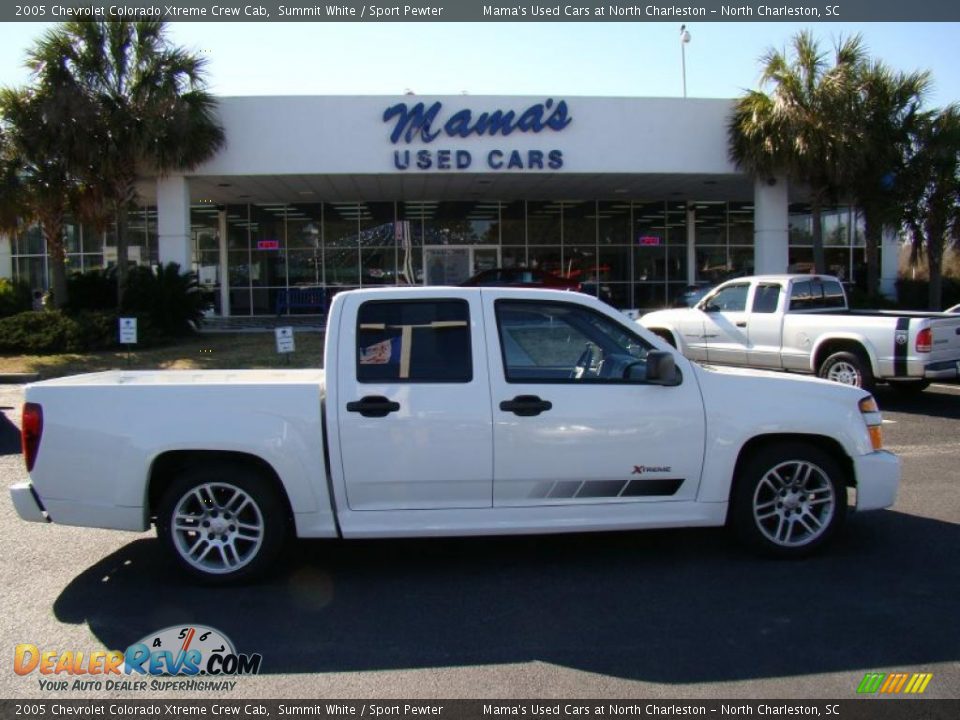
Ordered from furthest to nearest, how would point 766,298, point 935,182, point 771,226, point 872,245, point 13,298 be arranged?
point 13,298 < point 872,245 < point 771,226 < point 935,182 < point 766,298

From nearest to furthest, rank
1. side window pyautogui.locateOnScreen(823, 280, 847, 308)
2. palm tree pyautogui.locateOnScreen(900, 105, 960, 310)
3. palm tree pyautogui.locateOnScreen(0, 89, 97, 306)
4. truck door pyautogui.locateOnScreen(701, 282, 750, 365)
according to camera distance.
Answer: side window pyautogui.locateOnScreen(823, 280, 847, 308), truck door pyautogui.locateOnScreen(701, 282, 750, 365), palm tree pyautogui.locateOnScreen(0, 89, 97, 306), palm tree pyautogui.locateOnScreen(900, 105, 960, 310)

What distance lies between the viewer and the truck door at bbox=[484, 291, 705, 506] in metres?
4.91

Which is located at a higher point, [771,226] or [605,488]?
[771,226]

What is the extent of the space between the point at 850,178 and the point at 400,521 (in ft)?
62.8

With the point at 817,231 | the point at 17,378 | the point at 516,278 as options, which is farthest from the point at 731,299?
the point at 17,378

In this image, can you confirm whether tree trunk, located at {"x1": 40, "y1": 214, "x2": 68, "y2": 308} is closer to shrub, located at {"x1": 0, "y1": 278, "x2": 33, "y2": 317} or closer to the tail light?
shrub, located at {"x1": 0, "y1": 278, "x2": 33, "y2": 317}

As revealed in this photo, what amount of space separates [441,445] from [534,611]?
1068 millimetres

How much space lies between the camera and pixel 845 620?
4348mm

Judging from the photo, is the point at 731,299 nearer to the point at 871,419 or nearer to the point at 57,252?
the point at 871,419

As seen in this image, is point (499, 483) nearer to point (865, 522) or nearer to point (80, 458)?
point (80, 458)

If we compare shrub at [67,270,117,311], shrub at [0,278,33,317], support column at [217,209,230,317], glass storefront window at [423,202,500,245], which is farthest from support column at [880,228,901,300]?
shrub at [0,278,33,317]

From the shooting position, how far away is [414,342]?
504cm

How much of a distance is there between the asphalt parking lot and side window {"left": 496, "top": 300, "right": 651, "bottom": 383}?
1.21 metres

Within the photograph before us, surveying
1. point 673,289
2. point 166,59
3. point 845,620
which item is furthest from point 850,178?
point 845,620
